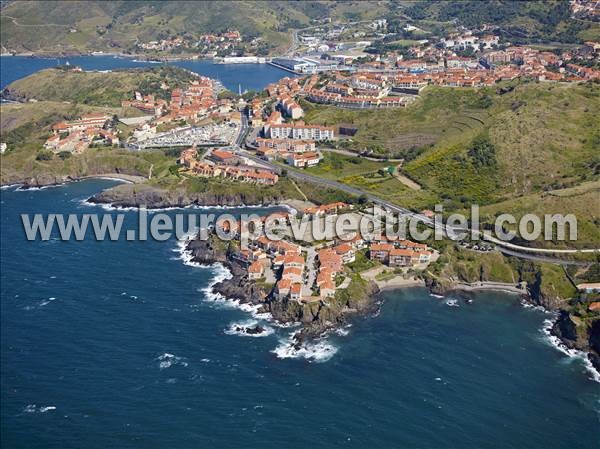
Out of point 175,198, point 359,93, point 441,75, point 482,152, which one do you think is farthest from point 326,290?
point 441,75

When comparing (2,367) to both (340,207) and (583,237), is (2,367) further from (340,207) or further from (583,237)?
(583,237)

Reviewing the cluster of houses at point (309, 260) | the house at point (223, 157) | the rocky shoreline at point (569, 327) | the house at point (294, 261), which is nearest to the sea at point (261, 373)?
the rocky shoreline at point (569, 327)

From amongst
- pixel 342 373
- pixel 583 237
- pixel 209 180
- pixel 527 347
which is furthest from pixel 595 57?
pixel 342 373

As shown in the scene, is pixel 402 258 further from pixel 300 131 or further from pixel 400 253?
pixel 300 131

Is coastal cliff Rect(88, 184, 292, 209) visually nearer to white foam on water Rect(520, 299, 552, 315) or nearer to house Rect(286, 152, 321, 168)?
house Rect(286, 152, 321, 168)

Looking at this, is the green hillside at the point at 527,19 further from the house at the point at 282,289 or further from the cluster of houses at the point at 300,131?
the house at the point at 282,289

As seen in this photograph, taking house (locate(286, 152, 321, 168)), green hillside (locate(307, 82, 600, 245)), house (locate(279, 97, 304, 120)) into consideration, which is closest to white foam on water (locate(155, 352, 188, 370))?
green hillside (locate(307, 82, 600, 245))
